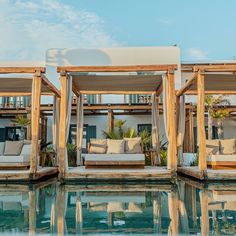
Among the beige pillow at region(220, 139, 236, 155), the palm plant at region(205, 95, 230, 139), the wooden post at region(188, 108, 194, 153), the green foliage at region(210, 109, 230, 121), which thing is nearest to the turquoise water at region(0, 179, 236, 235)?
the beige pillow at region(220, 139, 236, 155)

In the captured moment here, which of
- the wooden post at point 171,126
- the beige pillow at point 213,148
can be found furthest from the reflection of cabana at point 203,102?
the beige pillow at point 213,148

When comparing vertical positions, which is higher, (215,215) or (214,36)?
(214,36)

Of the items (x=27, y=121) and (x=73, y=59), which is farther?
(x=73, y=59)

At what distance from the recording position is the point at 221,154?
33.7ft

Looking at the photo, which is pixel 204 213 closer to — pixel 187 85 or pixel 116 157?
pixel 116 157

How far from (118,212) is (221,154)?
257 inches

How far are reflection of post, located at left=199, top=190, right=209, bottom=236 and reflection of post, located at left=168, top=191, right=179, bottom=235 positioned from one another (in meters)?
0.30

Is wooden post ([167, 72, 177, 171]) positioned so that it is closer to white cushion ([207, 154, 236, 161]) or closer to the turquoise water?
the turquoise water

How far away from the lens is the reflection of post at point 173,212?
11.9ft

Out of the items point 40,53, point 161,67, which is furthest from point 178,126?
point 40,53

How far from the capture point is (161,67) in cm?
869

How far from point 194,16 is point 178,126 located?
6947mm

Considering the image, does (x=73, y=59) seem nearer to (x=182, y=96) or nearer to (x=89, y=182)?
(x=182, y=96)

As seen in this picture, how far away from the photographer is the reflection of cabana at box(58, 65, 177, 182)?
859 cm
